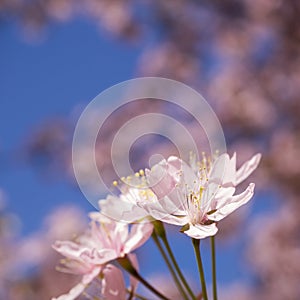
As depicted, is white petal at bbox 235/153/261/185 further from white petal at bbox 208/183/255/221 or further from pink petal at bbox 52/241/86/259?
pink petal at bbox 52/241/86/259

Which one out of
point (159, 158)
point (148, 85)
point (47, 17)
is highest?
point (47, 17)

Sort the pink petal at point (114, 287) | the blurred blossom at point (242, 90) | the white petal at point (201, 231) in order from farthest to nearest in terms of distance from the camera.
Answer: the blurred blossom at point (242, 90), the pink petal at point (114, 287), the white petal at point (201, 231)

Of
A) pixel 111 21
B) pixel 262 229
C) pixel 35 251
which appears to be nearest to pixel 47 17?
pixel 111 21

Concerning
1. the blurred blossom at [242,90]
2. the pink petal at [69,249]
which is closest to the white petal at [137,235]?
the pink petal at [69,249]

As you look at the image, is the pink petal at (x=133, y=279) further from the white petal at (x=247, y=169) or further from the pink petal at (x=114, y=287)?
the white petal at (x=247, y=169)

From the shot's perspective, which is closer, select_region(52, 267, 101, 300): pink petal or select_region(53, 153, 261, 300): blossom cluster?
select_region(53, 153, 261, 300): blossom cluster

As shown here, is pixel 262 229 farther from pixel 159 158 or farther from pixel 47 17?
pixel 159 158

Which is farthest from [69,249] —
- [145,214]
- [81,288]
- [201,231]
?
[201,231]

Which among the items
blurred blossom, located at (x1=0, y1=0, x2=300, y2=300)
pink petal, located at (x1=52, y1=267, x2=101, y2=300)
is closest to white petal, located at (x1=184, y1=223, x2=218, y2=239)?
pink petal, located at (x1=52, y1=267, x2=101, y2=300)
